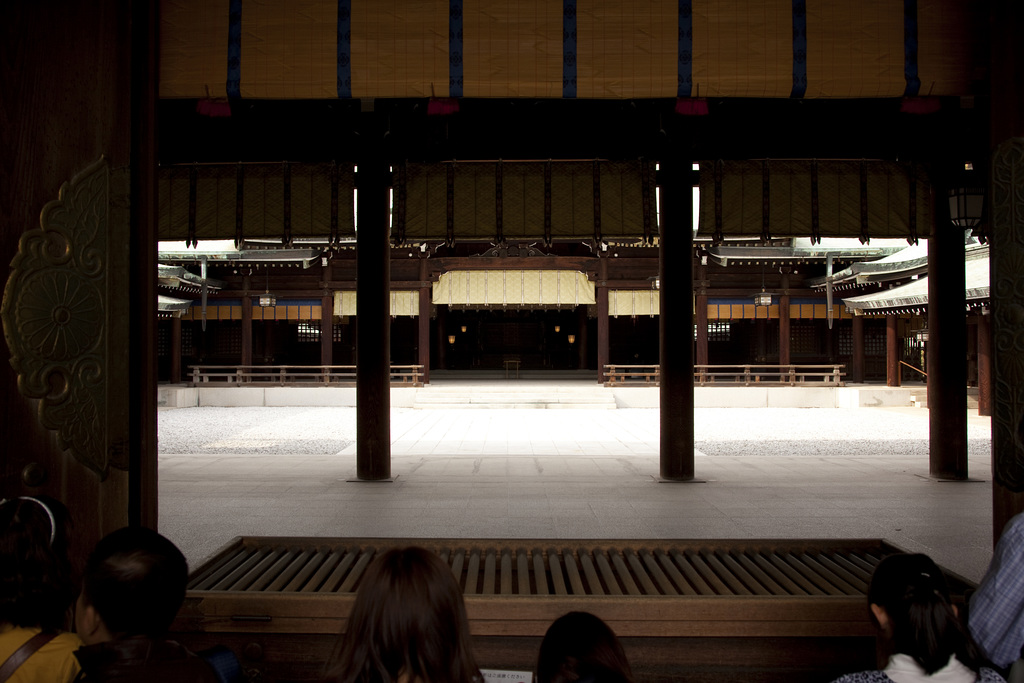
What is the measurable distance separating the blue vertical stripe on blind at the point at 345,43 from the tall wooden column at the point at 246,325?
1821 cm

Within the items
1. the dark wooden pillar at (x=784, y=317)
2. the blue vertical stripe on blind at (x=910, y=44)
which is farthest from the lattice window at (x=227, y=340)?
the blue vertical stripe on blind at (x=910, y=44)

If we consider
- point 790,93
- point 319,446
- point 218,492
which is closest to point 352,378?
point 319,446

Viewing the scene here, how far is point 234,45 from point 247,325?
59.6ft

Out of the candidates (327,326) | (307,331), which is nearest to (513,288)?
(327,326)

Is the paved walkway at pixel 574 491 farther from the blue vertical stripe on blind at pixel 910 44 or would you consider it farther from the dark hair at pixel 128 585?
the blue vertical stripe on blind at pixel 910 44

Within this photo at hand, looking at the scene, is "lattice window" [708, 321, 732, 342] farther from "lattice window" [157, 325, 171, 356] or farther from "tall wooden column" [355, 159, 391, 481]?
"lattice window" [157, 325, 171, 356]

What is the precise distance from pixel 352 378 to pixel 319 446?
1098 cm

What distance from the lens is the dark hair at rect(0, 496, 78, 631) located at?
165 centimetres

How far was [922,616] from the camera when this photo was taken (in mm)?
1590

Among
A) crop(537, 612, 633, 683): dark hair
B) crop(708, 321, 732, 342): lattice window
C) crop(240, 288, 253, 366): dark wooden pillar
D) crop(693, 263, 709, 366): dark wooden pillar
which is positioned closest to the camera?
crop(537, 612, 633, 683): dark hair

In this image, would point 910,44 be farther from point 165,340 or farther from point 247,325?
point 165,340

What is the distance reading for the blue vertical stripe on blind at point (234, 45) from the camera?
299 cm

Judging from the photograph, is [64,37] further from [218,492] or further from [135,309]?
[218,492]

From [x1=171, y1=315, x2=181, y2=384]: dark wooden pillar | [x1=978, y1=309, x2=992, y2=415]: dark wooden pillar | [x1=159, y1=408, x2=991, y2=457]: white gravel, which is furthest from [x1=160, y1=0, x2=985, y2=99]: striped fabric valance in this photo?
[x1=171, y1=315, x2=181, y2=384]: dark wooden pillar
